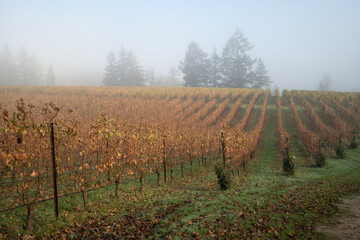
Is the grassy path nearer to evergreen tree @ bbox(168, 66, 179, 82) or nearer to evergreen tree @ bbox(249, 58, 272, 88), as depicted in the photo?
evergreen tree @ bbox(249, 58, 272, 88)

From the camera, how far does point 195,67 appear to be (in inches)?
2376

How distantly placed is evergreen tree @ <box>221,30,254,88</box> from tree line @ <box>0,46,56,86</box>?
6021 centimetres

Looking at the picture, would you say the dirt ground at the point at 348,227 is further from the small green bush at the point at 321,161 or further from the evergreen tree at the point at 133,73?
the evergreen tree at the point at 133,73

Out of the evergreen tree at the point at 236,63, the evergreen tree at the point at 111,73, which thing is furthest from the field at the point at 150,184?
the evergreen tree at the point at 111,73

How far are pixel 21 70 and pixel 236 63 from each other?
7139 cm

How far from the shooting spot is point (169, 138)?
13.9m

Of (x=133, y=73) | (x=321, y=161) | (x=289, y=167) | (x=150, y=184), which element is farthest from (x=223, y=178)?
(x=133, y=73)

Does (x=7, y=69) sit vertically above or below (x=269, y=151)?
above

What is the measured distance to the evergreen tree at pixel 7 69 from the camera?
69.1 m

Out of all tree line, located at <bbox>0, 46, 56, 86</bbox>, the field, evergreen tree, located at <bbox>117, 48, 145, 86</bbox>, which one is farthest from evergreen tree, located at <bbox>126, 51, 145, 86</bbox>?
the field

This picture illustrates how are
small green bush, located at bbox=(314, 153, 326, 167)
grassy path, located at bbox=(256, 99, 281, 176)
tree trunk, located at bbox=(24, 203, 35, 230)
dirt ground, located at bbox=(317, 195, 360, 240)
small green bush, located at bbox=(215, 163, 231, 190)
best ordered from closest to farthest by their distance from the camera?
1. dirt ground, located at bbox=(317, 195, 360, 240)
2. tree trunk, located at bbox=(24, 203, 35, 230)
3. small green bush, located at bbox=(215, 163, 231, 190)
4. grassy path, located at bbox=(256, 99, 281, 176)
5. small green bush, located at bbox=(314, 153, 326, 167)

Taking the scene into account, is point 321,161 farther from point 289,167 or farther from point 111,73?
point 111,73

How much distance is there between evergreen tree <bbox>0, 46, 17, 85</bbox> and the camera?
69.1 meters

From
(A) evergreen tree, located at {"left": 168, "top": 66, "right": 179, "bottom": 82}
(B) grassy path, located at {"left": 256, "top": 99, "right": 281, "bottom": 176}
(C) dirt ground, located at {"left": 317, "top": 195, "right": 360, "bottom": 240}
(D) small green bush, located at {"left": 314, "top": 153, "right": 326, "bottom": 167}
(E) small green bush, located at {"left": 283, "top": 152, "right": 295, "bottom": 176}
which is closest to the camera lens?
(C) dirt ground, located at {"left": 317, "top": 195, "right": 360, "bottom": 240}
